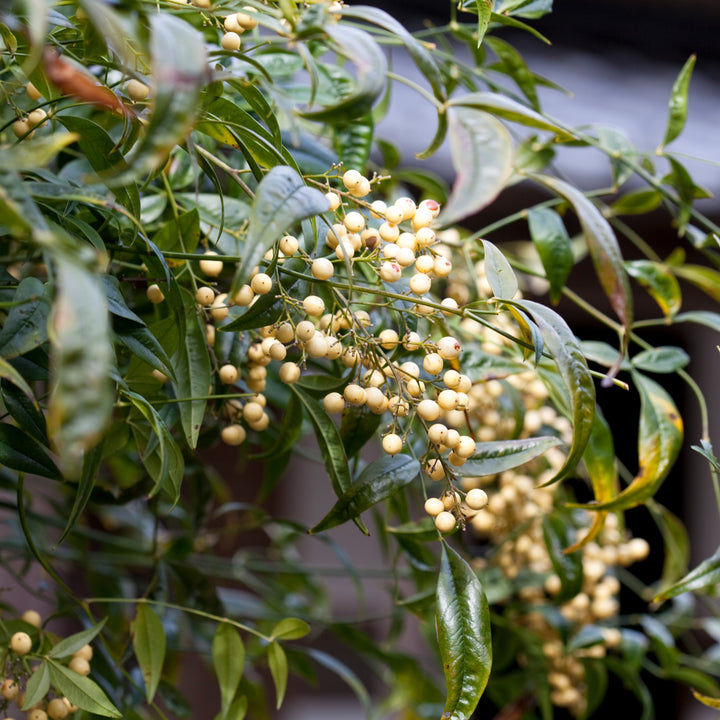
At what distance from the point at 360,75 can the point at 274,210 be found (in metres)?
0.05

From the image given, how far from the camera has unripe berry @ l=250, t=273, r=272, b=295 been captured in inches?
13.6

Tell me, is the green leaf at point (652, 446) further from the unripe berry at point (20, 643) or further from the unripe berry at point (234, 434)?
the unripe berry at point (20, 643)

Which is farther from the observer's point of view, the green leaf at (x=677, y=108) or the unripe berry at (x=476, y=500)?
the green leaf at (x=677, y=108)

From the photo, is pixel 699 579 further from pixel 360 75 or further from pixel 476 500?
pixel 360 75

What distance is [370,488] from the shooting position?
0.37 m

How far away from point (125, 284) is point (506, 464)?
0.24 metres

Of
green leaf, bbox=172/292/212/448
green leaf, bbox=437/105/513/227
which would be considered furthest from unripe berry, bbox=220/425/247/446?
green leaf, bbox=437/105/513/227

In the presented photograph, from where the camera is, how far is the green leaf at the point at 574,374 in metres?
0.31

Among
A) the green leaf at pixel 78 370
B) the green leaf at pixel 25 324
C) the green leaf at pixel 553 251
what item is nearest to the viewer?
the green leaf at pixel 78 370

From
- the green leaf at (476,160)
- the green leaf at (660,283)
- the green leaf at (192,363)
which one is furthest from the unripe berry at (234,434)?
the green leaf at (660,283)

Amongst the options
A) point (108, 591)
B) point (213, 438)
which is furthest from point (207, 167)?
point (108, 591)

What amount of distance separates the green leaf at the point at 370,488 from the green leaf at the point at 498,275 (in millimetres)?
92

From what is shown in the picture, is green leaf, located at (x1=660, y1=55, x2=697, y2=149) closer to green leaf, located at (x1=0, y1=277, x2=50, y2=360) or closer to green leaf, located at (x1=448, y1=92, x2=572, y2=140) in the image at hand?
green leaf, located at (x1=448, y1=92, x2=572, y2=140)

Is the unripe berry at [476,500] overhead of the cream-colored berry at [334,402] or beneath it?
beneath
